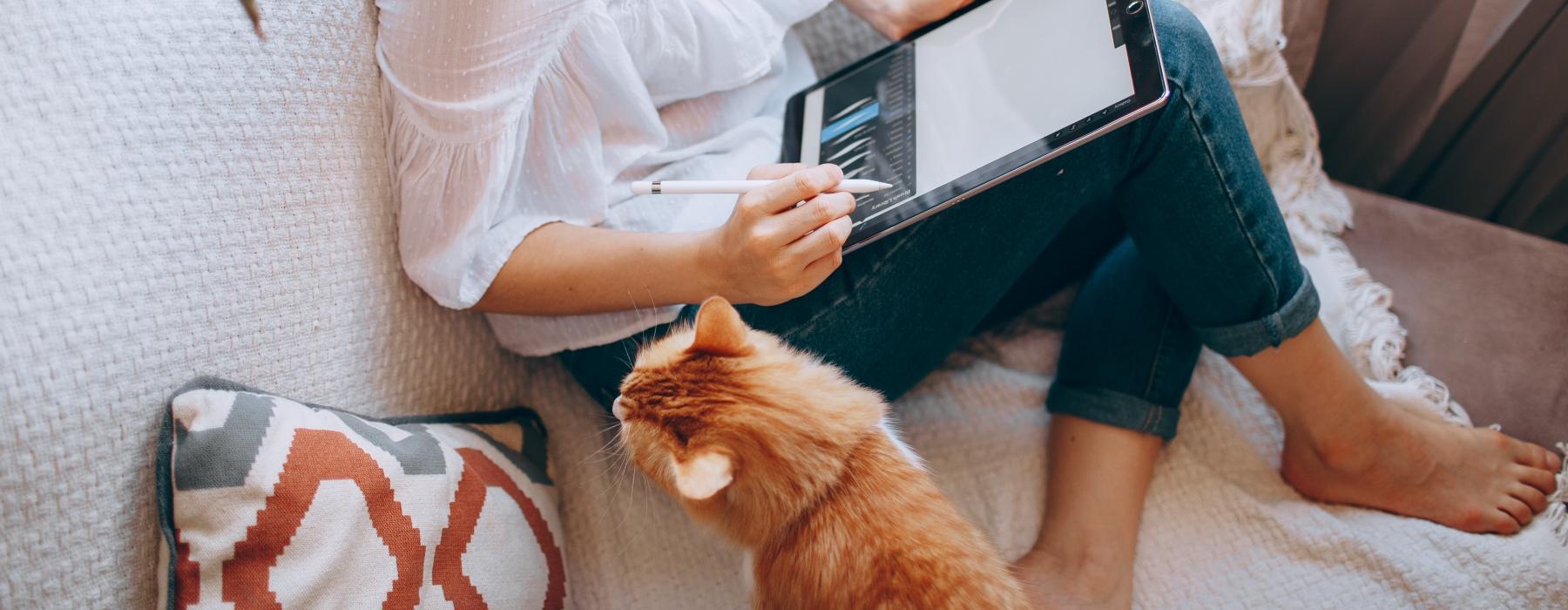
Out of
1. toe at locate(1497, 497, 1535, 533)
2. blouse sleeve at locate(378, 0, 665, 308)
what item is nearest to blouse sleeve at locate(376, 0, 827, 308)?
blouse sleeve at locate(378, 0, 665, 308)

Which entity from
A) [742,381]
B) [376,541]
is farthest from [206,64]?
[742,381]

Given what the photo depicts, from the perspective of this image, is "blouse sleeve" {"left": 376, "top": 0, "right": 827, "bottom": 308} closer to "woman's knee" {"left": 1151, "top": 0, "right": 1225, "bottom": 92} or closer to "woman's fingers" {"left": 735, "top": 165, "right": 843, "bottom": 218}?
"woman's fingers" {"left": 735, "top": 165, "right": 843, "bottom": 218}

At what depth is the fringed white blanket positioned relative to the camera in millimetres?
839

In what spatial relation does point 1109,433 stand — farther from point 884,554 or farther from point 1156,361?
point 884,554

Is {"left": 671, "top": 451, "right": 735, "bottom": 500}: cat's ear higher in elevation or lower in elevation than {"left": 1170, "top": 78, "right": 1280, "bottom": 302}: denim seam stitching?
lower

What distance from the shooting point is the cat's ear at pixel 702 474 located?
0.58 metres

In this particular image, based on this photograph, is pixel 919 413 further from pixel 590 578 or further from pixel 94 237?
pixel 94 237

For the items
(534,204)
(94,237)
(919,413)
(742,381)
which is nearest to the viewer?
(94,237)

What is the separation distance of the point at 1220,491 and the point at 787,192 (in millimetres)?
684

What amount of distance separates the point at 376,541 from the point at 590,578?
298 mm

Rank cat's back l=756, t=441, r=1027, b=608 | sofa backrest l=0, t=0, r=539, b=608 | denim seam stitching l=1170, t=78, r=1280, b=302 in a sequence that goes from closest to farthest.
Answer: sofa backrest l=0, t=0, r=539, b=608, cat's back l=756, t=441, r=1027, b=608, denim seam stitching l=1170, t=78, r=1280, b=302

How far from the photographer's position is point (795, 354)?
764mm

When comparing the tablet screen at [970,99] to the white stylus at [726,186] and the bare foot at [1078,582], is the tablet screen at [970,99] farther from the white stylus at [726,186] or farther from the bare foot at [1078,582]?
the bare foot at [1078,582]

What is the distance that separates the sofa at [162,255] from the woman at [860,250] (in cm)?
6
